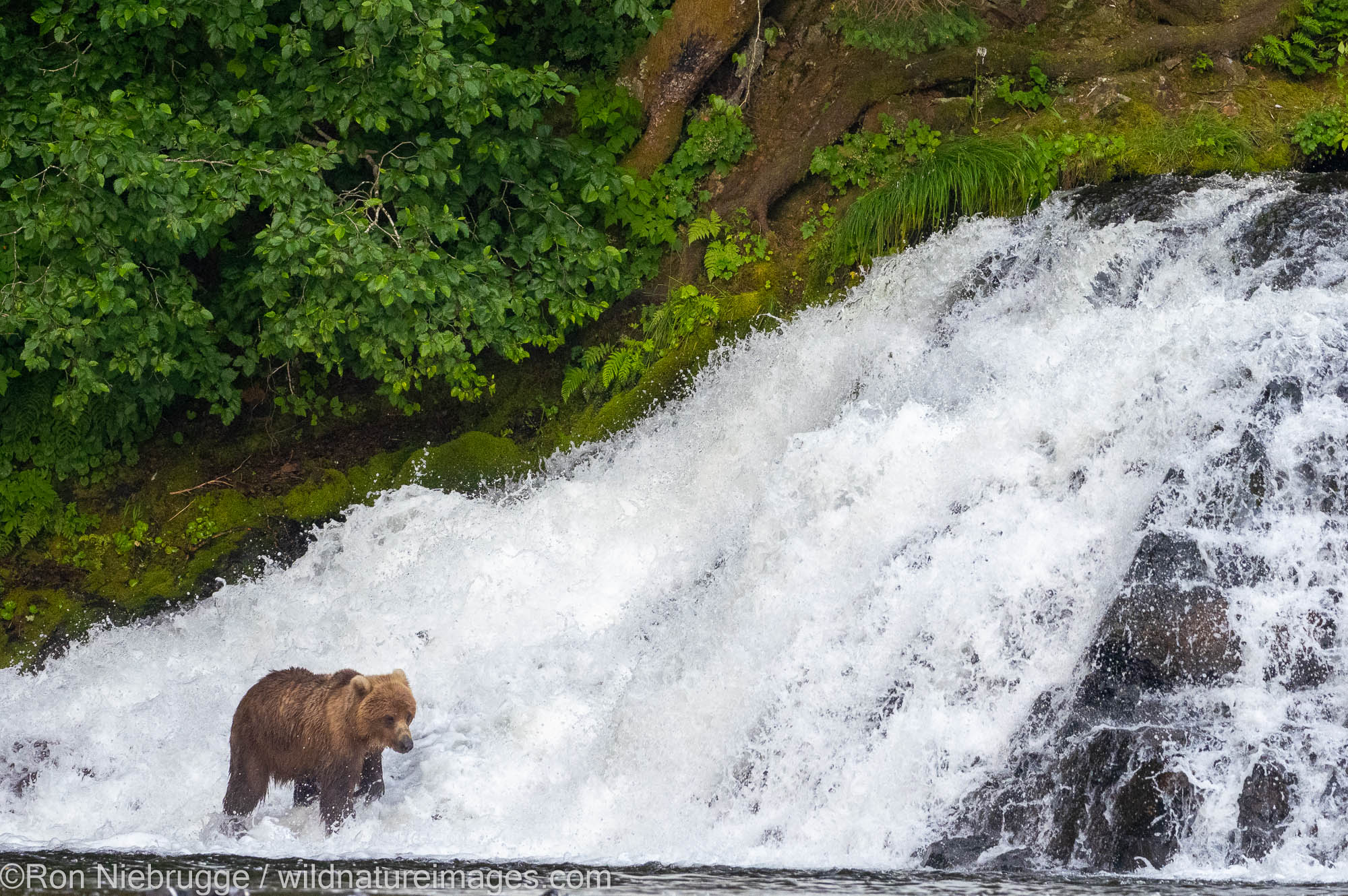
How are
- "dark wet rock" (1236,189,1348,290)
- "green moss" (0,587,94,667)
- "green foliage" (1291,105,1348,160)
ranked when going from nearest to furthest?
"dark wet rock" (1236,189,1348,290), "green foliage" (1291,105,1348,160), "green moss" (0,587,94,667)

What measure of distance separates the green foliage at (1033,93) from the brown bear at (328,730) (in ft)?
18.0

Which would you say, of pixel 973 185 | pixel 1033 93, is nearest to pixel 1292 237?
pixel 973 185

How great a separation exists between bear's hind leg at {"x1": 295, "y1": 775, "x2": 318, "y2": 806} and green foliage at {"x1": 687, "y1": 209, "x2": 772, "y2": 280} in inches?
161

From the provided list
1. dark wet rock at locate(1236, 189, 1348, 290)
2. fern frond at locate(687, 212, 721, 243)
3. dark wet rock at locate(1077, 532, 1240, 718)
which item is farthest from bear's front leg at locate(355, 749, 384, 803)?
dark wet rock at locate(1236, 189, 1348, 290)

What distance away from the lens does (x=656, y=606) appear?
621cm

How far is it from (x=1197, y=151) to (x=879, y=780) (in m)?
4.67

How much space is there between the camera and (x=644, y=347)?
759cm

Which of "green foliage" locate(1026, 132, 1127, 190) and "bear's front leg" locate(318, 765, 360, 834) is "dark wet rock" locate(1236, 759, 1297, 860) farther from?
"green foliage" locate(1026, 132, 1127, 190)

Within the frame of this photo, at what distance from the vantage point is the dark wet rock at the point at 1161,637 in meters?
4.48

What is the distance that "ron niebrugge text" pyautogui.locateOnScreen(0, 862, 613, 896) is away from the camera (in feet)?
11.3

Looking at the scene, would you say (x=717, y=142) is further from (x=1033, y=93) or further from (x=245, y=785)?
(x=245, y=785)

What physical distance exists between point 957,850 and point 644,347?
404 cm

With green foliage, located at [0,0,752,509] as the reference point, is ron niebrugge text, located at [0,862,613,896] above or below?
below

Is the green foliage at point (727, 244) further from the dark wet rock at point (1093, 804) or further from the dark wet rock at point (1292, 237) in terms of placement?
the dark wet rock at point (1093, 804)
